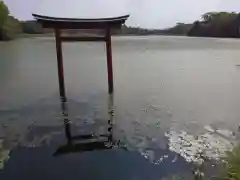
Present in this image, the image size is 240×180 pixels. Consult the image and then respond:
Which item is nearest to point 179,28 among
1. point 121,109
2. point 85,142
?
point 121,109

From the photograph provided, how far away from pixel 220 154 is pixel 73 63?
5.53 ft

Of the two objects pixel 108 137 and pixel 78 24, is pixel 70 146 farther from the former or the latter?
pixel 78 24

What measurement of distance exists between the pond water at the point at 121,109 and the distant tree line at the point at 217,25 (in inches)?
2.8

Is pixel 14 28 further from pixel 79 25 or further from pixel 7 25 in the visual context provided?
pixel 79 25

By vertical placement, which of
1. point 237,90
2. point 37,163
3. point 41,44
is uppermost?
point 41,44

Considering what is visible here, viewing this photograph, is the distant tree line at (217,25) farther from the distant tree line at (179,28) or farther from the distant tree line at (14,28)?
the distant tree line at (14,28)

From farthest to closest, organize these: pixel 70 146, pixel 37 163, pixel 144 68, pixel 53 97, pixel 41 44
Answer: pixel 144 68, pixel 53 97, pixel 41 44, pixel 70 146, pixel 37 163

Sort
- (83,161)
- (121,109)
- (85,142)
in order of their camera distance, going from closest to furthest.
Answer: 1. (83,161)
2. (85,142)
3. (121,109)

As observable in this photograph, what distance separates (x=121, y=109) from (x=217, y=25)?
1.18 m

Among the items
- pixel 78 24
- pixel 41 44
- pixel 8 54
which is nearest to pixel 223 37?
pixel 78 24

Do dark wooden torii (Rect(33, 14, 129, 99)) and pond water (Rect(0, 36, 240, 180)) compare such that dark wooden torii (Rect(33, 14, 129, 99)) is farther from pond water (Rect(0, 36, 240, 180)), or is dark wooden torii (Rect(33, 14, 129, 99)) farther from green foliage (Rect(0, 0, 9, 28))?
green foliage (Rect(0, 0, 9, 28))

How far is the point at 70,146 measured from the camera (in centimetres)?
211

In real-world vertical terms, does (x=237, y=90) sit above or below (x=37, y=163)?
above

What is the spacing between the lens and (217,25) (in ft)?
9.51
